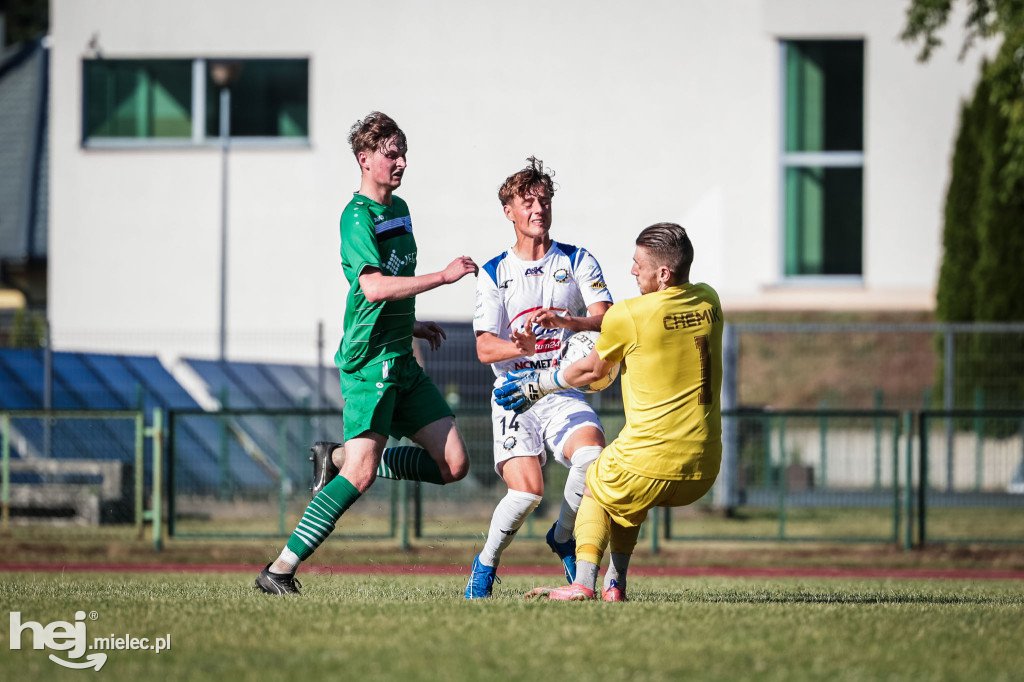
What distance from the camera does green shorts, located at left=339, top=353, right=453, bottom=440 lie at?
6590 millimetres

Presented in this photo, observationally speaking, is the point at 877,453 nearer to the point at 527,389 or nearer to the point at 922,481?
the point at 922,481

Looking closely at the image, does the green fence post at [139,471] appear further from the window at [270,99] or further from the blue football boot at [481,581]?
the window at [270,99]

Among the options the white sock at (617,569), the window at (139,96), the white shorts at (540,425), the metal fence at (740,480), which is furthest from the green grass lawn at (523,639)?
the window at (139,96)

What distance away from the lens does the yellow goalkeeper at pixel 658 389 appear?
6.01 meters

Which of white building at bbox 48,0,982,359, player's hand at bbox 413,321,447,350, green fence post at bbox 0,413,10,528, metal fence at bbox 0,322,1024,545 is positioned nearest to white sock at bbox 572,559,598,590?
player's hand at bbox 413,321,447,350

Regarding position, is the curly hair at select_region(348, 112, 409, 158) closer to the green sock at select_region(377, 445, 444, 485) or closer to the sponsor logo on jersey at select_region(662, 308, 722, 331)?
the green sock at select_region(377, 445, 444, 485)

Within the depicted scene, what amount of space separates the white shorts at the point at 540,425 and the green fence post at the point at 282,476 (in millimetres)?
8198

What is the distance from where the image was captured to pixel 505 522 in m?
6.85

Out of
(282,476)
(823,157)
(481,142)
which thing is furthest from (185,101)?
(282,476)

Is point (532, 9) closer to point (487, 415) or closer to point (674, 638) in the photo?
point (487, 415)

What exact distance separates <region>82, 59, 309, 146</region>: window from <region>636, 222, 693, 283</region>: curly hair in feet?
63.9

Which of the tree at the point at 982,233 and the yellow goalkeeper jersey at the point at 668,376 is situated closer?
the yellow goalkeeper jersey at the point at 668,376

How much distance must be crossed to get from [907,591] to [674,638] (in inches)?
176

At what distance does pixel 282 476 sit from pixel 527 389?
9.15 metres
